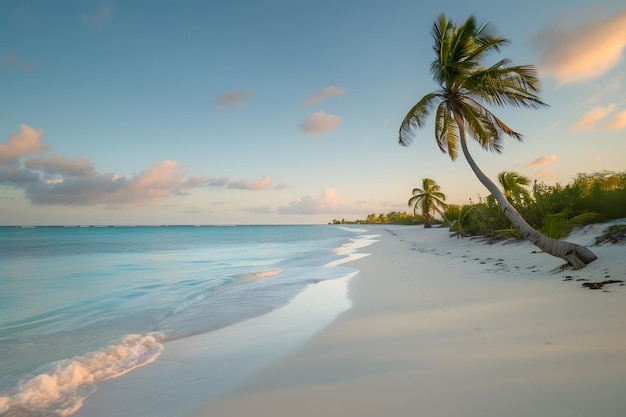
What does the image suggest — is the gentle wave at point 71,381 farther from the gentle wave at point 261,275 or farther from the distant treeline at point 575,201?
the distant treeline at point 575,201

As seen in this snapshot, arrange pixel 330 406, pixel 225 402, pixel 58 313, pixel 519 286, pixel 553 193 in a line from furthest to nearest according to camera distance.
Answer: pixel 553 193 < pixel 58 313 < pixel 519 286 < pixel 225 402 < pixel 330 406

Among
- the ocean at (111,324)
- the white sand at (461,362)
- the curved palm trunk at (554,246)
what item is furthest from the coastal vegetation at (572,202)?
the ocean at (111,324)

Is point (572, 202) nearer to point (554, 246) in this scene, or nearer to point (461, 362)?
point (554, 246)

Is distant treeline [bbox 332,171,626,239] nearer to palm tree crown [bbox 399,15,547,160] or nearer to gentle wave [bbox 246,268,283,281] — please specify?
palm tree crown [bbox 399,15,547,160]

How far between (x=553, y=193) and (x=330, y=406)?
1277 centimetres

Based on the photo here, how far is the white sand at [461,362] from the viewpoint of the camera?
2016 millimetres

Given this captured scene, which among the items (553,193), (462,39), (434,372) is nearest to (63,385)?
(434,372)

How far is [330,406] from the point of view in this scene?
211cm

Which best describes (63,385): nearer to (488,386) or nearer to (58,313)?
(488,386)

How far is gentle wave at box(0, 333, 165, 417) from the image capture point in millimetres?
2508

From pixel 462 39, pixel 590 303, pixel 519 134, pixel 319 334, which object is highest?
pixel 462 39

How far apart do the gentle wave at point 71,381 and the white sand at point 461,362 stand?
140 centimetres

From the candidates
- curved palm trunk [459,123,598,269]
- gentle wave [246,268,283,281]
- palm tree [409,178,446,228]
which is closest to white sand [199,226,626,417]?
curved palm trunk [459,123,598,269]

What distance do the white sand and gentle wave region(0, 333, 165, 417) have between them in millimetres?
1404
